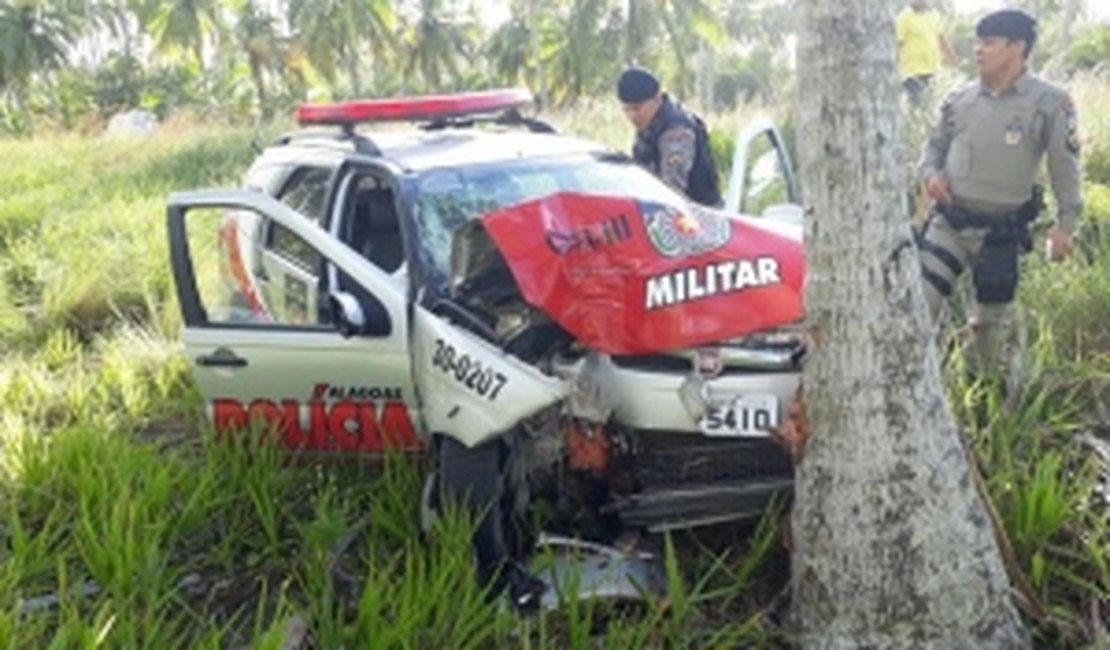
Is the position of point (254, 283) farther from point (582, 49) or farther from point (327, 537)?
point (582, 49)

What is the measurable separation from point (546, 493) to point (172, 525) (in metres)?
1.31

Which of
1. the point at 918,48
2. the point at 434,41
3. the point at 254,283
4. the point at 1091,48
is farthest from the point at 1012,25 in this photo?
the point at 434,41

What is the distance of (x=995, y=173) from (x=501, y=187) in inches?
81.5

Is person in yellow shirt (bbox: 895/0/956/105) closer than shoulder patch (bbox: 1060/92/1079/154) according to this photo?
No

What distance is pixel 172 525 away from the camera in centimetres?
355

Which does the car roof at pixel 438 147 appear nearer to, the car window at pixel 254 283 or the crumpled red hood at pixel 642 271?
the car window at pixel 254 283

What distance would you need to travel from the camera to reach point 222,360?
12.4 ft

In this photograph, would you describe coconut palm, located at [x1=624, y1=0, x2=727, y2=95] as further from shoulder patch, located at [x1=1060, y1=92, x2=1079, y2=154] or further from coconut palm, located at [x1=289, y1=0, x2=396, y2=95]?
shoulder patch, located at [x1=1060, y1=92, x2=1079, y2=154]

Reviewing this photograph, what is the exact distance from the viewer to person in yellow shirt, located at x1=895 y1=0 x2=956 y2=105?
28.5 ft

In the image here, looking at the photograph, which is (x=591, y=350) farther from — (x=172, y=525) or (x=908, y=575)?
(x=172, y=525)

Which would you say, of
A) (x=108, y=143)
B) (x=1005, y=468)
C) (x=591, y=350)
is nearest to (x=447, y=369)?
(x=591, y=350)

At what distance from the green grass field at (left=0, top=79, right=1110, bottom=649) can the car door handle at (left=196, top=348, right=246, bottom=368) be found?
319 millimetres

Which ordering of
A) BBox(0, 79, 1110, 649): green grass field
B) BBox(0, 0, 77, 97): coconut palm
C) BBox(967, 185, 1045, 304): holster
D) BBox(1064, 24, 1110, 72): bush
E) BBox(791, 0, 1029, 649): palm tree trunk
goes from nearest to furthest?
BBox(791, 0, 1029, 649): palm tree trunk
BBox(0, 79, 1110, 649): green grass field
BBox(967, 185, 1045, 304): holster
BBox(1064, 24, 1110, 72): bush
BBox(0, 0, 77, 97): coconut palm

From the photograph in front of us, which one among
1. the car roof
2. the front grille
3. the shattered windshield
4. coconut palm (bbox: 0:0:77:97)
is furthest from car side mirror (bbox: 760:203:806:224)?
coconut palm (bbox: 0:0:77:97)
